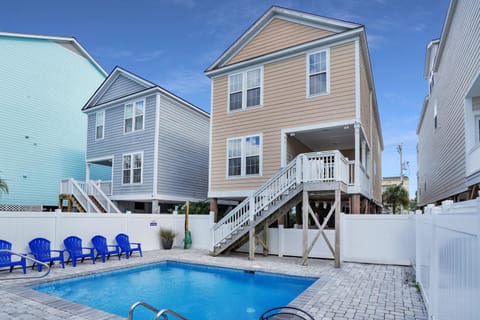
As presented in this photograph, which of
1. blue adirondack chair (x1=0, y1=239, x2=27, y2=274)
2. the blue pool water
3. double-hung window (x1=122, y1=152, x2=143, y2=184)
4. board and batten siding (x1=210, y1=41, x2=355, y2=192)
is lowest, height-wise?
the blue pool water

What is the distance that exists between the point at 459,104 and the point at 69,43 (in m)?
22.5

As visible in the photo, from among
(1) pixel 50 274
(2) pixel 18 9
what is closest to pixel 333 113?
(1) pixel 50 274

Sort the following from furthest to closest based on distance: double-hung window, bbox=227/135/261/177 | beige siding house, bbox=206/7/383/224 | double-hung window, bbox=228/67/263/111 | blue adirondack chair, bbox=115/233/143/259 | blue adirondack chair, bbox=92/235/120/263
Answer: double-hung window, bbox=228/67/263/111 → double-hung window, bbox=227/135/261/177 → blue adirondack chair, bbox=115/233/143/259 → beige siding house, bbox=206/7/383/224 → blue adirondack chair, bbox=92/235/120/263

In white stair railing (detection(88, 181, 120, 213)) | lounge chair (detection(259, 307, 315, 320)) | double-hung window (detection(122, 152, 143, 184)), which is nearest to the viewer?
lounge chair (detection(259, 307, 315, 320))

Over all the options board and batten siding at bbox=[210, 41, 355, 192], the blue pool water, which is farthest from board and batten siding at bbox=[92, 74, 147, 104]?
the blue pool water

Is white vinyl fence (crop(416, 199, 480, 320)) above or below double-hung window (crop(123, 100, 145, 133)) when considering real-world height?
below

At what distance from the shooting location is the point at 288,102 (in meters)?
13.0

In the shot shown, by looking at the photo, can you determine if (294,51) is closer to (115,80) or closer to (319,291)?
(319,291)

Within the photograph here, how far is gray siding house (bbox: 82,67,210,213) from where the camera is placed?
1703 centimetres

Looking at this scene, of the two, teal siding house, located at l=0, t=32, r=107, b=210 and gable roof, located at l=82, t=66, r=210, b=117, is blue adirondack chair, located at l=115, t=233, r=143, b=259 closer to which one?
gable roof, located at l=82, t=66, r=210, b=117

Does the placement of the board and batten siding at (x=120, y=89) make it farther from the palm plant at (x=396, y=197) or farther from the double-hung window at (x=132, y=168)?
the palm plant at (x=396, y=197)

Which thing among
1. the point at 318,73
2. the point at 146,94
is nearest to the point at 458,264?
the point at 318,73

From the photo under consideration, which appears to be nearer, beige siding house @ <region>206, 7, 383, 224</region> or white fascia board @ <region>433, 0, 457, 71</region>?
white fascia board @ <region>433, 0, 457, 71</region>

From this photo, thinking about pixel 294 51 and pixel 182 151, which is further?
pixel 182 151
